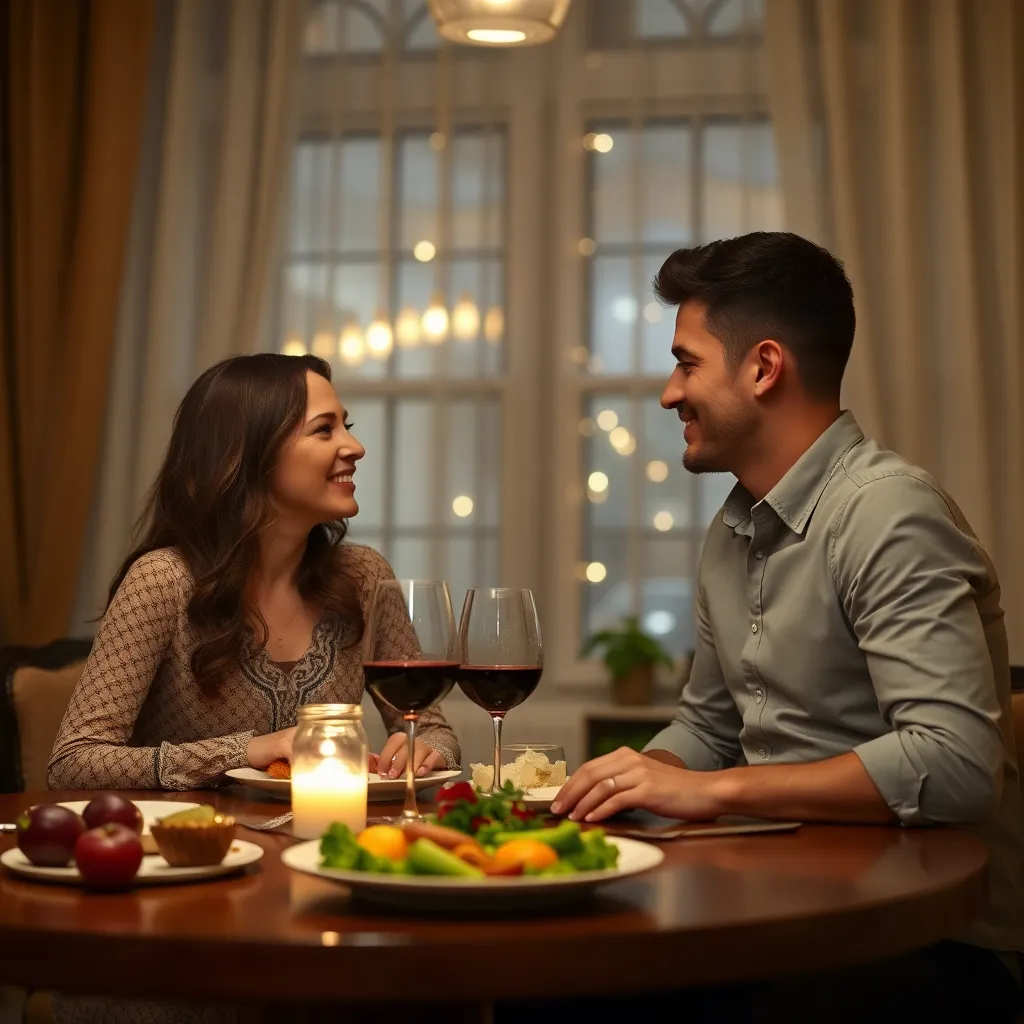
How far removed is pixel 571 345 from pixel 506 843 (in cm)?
349

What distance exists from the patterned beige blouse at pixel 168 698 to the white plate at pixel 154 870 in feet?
2.15

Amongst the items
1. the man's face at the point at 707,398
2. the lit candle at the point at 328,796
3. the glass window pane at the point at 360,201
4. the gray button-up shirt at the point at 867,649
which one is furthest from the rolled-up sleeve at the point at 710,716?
the glass window pane at the point at 360,201

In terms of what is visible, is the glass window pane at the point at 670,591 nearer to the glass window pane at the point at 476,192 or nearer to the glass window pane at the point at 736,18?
the glass window pane at the point at 476,192

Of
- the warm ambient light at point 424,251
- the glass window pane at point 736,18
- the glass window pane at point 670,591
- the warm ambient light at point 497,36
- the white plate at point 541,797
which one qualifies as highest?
the glass window pane at point 736,18

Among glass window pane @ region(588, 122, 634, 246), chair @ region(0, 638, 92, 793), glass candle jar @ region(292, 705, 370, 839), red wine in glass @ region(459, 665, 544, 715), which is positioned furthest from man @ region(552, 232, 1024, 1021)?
glass window pane @ region(588, 122, 634, 246)

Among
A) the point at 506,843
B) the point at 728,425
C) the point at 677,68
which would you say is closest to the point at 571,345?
the point at 677,68

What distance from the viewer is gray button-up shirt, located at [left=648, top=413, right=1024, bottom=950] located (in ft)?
4.93

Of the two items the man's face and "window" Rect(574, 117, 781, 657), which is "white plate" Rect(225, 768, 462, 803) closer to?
the man's face

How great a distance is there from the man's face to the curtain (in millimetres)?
2885

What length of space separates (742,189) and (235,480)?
8.27ft

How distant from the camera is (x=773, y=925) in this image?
1011 millimetres

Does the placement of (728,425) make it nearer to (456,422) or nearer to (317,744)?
(317,744)

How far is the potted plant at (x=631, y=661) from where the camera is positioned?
13.8 ft

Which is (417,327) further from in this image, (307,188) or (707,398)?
(707,398)
